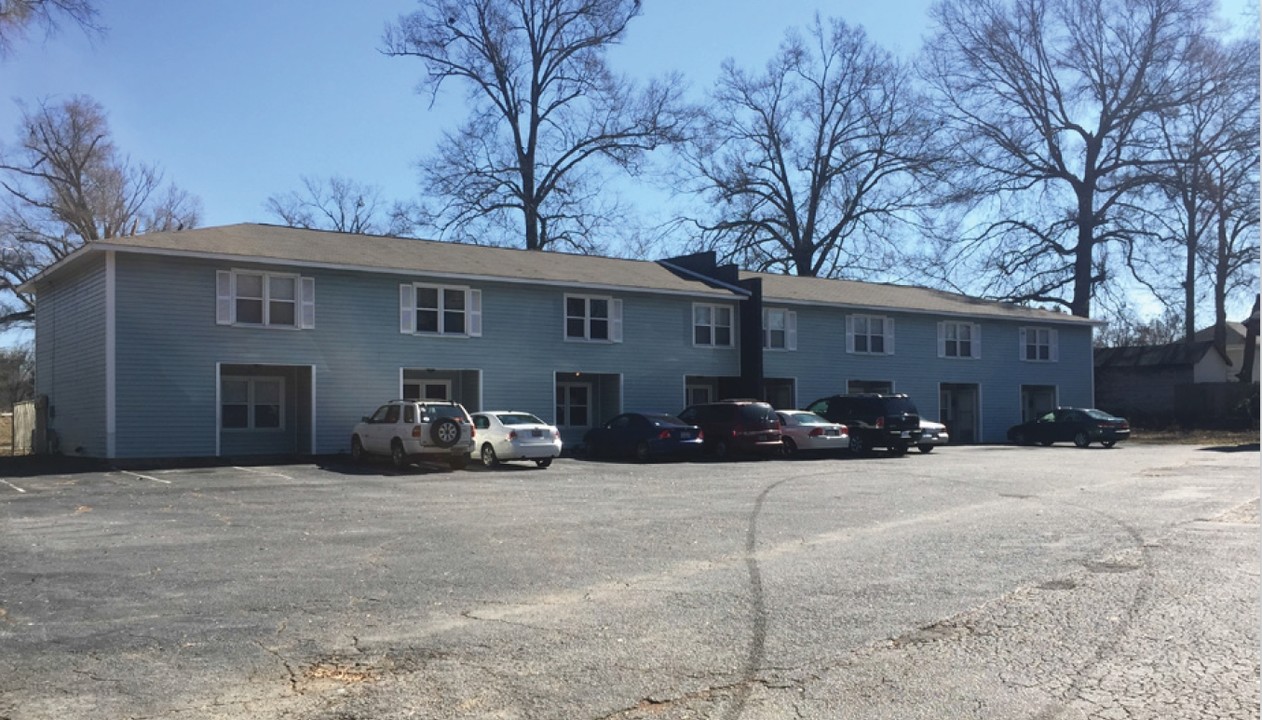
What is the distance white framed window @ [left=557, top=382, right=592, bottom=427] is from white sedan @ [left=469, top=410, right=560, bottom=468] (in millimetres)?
7662

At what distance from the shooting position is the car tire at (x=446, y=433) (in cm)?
2178

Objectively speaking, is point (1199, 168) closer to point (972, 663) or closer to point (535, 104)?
point (535, 104)

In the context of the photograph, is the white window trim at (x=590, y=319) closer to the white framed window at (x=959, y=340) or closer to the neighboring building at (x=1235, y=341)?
the white framed window at (x=959, y=340)

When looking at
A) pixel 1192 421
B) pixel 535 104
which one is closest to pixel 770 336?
pixel 535 104

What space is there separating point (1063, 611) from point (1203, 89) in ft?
157

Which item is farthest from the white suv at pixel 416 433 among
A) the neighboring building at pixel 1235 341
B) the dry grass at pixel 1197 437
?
the neighboring building at pixel 1235 341

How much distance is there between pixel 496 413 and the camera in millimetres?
24125

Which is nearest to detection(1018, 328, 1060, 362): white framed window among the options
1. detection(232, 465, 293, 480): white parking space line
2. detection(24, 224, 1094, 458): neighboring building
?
detection(24, 224, 1094, 458): neighboring building

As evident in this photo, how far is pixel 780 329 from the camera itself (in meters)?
35.3

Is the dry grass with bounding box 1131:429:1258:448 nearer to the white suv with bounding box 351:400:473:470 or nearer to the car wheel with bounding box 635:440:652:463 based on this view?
the car wheel with bounding box 635:440:652:463

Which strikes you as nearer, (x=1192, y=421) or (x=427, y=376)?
(x=427, y=376)

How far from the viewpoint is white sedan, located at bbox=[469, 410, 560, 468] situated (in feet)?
76.6

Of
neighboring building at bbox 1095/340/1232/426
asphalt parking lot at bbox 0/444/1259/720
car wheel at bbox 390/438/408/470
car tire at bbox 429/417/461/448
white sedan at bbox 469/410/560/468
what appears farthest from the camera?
neighboring building at bbox 1095/340/1232/426

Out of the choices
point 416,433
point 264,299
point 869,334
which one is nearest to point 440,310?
point 264,299
